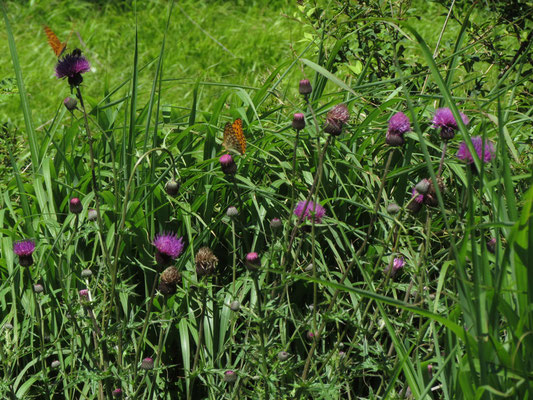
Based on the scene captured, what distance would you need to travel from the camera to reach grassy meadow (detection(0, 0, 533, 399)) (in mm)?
1512

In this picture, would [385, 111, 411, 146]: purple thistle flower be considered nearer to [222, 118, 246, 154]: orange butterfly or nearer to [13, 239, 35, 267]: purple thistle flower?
[222, 118, 246, 154]: orange butterfly

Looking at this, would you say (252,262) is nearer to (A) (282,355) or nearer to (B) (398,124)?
(A) (282,355)

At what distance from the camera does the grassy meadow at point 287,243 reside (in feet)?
4.96

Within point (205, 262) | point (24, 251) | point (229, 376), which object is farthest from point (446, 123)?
point (24, 251)

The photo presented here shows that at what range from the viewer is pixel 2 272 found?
2355 mm

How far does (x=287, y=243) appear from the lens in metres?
1.91

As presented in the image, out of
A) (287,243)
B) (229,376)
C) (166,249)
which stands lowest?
(229,376)

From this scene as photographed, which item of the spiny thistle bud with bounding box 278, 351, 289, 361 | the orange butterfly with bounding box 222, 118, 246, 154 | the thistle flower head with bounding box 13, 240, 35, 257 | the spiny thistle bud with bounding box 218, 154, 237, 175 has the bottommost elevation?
the spiny thistle bud with bounding box 278, 351, 289, 361

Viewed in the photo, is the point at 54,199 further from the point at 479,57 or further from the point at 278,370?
the point at 479,57

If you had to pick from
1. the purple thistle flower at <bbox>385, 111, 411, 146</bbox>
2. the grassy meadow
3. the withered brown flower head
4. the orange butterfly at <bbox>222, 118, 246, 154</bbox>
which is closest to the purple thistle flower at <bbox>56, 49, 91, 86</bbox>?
the grassy meadow

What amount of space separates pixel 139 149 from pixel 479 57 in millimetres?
1425

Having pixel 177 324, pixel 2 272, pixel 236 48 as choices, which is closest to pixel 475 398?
pixel 177 324

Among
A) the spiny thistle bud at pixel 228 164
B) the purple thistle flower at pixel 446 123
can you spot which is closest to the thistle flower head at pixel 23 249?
the spiny thistle bud at pixel 228 164

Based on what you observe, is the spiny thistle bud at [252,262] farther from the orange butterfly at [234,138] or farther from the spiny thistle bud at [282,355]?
the orange butterfly at [234,138]
